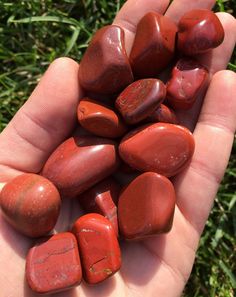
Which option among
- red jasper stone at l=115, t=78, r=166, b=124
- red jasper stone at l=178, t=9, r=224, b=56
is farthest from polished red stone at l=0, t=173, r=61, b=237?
red jasper stone at l=178, t=9, r=224, b=56

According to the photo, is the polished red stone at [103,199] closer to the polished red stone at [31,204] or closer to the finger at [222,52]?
the polished red stone at [31,204]

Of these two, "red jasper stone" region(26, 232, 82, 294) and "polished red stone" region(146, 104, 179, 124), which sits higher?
"polished red stone" region(146, 104, 179, 124)

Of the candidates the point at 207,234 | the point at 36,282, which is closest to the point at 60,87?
the point at 36,282

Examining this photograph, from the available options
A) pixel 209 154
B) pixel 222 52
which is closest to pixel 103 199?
pixel 209 154

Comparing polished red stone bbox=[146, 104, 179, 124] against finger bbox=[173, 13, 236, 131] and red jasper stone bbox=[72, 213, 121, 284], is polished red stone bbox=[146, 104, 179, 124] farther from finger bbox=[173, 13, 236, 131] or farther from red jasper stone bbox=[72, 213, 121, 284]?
red jasper stone bbox=[72, 213, 121, 284]

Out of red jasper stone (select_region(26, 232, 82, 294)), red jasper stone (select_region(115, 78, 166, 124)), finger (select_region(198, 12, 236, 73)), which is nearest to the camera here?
red jasper stone (select_region(26, 232, 82, 294))

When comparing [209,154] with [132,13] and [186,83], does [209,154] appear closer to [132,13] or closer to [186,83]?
[186,83]

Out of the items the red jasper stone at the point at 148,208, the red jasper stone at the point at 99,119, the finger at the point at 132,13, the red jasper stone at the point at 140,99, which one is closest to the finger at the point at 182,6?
the finger at the point at 132,13
